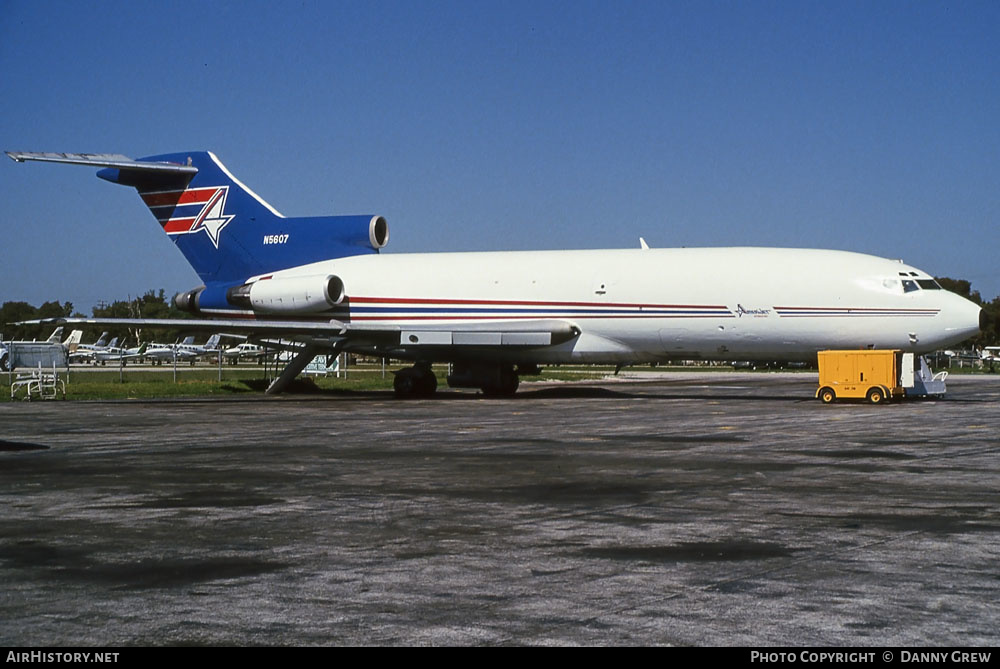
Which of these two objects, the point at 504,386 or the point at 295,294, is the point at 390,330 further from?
the point at 504,386

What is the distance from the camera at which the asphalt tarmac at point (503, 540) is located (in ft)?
17.7

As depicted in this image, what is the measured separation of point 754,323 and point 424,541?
64.8ft

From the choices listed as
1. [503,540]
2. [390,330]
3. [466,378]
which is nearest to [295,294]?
[390,330]

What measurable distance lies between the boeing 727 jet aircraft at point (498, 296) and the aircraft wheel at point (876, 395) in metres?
1.22

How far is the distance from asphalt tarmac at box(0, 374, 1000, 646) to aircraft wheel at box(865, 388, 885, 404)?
889cm

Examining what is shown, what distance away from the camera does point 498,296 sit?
96.4 feet

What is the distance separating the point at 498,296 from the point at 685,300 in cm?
542

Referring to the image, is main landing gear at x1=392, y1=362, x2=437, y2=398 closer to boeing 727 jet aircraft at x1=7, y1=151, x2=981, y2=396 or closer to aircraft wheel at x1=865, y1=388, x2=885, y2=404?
boeing 727 jet aircraft at x1=7, y1=151, x2=981, y2=396

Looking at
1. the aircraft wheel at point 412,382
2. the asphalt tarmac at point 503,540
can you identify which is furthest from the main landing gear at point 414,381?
the asphalt tarmac at point 503,540

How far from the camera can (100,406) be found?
86.0 ft

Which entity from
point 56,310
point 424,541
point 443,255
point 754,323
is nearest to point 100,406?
point 443,255

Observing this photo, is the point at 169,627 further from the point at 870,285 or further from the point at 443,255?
the point at 443,255

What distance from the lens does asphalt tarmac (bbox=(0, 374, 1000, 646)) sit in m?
5.39

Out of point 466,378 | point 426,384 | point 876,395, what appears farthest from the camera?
point 426,384
